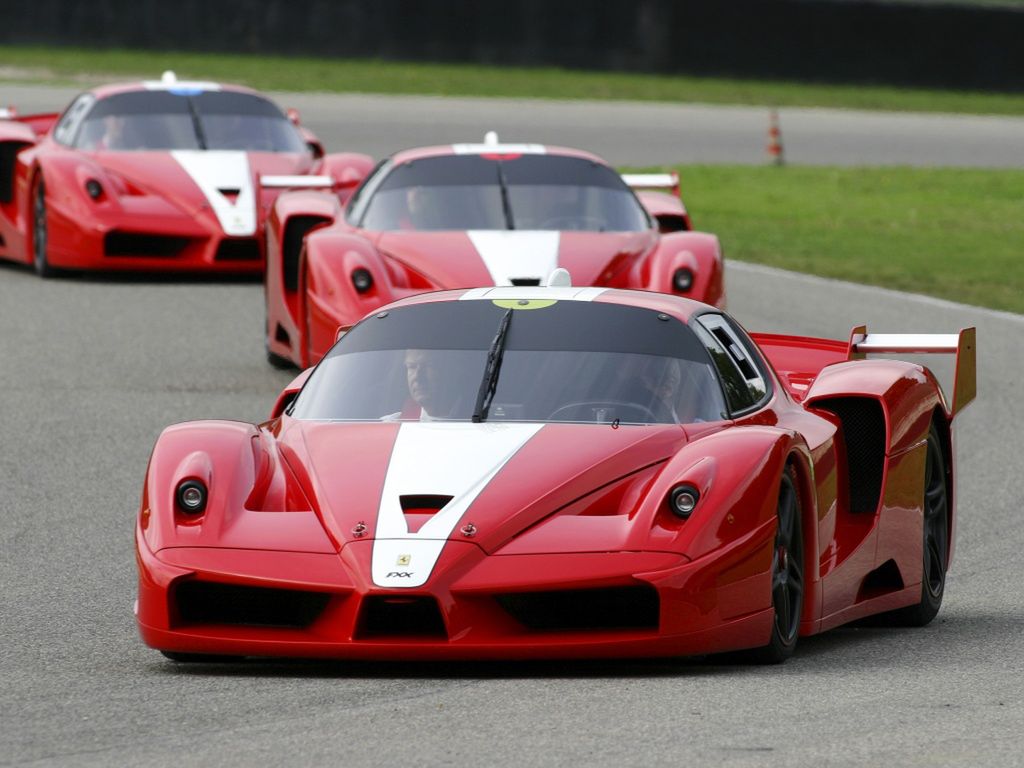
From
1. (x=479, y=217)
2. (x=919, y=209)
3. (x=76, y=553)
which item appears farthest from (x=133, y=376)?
(x=919, y=209)

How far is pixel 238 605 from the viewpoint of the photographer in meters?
6.26

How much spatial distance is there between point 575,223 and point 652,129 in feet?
63.2

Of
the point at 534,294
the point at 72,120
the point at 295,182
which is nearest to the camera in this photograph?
the point at 534,294

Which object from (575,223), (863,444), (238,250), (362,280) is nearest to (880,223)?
(238,250)

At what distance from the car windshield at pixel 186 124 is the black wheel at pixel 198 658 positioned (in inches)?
447

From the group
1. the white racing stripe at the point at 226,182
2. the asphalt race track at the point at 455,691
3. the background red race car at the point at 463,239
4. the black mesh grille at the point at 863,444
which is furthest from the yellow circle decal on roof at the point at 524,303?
the white racing stripe at the point at 226,182

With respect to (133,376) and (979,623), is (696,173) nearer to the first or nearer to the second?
(133,376)

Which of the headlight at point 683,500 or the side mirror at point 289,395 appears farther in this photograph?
the side mirror at point 289,395

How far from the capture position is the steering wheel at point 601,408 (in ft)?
22.8

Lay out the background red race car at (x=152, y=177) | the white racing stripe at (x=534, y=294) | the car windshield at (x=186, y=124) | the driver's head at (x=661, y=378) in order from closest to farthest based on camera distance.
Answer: the driver's head at (x=661, y=378)
the white racing stripe at (x=534, y=294)
the background red race car at (x=152, y=177)
the car windshield at (x=186, y=124)

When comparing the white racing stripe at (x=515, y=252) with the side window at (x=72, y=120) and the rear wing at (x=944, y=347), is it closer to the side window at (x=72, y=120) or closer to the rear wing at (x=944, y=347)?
the rear wing at (x=944, y=347)

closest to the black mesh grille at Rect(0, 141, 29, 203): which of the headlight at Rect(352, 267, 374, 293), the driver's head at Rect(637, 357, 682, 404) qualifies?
the headlight at Rect(352, 267, 374, 293)

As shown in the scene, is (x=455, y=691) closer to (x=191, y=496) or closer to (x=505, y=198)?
(x=191, y=496)

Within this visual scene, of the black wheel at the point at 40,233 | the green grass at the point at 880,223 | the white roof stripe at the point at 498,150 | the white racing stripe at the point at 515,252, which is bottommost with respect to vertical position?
the green grass at the point at 880,223
